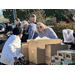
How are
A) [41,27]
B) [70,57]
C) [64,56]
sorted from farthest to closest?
[41,27] < [64,56] < [70,57]

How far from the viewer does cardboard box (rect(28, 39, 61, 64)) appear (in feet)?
6.77

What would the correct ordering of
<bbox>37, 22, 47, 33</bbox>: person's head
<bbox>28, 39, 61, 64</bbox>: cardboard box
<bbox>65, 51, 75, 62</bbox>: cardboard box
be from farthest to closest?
<bbox>37, 22, 47, 33</bbox>: person's head, <bbox>28, 39, 61, 64</bbox>: cardboard box, <bbox>65, 51, 75, 62</bbox>: cardboard box

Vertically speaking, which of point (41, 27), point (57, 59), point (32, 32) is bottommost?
point (57, 59)

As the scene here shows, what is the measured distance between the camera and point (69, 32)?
17.2 ft

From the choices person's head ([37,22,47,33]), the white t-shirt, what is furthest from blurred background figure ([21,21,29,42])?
the white t-shirt

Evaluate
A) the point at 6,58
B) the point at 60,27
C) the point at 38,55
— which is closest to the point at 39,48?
the point at 38,55

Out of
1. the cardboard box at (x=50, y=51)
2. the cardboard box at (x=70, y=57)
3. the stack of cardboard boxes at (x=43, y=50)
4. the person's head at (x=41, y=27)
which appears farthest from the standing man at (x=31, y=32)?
the cardboard box at (x=70, y=57)

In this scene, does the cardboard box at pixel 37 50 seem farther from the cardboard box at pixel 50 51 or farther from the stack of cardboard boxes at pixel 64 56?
the stack of cardboard boxes at pixel 64 56

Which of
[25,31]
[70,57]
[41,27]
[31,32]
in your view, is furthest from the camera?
[25,31]

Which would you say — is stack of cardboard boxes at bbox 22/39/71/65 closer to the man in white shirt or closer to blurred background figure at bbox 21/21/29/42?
the man in white shirt

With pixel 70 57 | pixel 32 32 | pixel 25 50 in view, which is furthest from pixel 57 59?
pixel 32 32

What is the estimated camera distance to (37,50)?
2059 mm

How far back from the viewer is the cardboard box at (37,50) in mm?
2062

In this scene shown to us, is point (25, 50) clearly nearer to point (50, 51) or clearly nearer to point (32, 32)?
point (50, 51)
